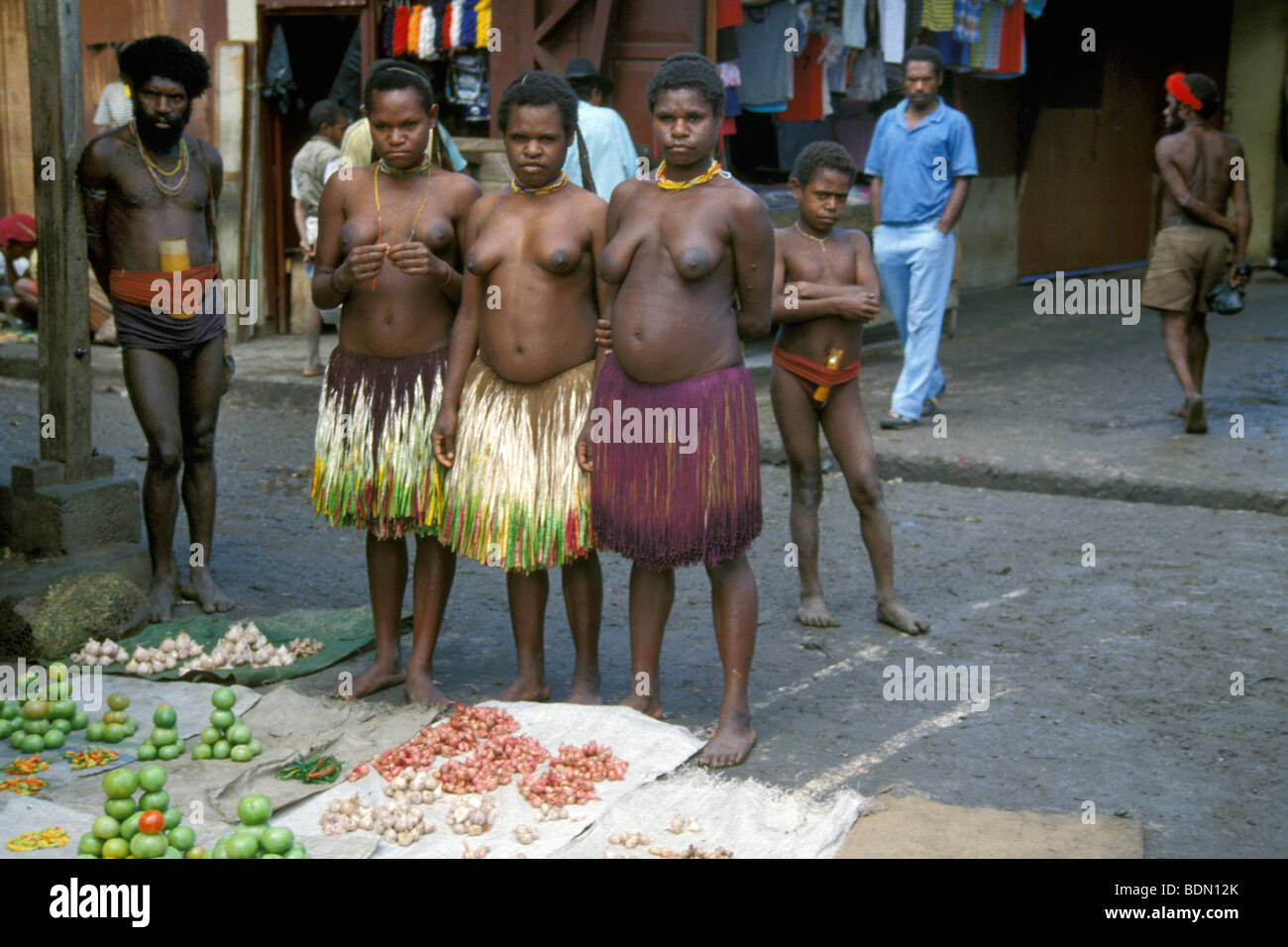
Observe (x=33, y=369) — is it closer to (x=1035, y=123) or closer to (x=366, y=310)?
(x=366, y=310)

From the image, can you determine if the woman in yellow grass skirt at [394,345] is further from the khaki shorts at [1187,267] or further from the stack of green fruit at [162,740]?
the khaki shorts at [1187,267]

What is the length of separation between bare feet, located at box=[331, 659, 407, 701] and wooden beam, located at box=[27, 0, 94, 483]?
63.6 inches

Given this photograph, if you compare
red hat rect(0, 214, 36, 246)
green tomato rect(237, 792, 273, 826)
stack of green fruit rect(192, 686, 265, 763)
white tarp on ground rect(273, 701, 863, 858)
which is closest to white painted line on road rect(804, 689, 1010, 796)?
white tarp on ground rect(273, 701, 863, 858)

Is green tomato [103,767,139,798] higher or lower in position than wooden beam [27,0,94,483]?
lower

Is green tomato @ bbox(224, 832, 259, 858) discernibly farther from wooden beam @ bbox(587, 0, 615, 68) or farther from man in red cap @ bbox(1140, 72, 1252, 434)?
wooden beam @ bbox(587, 0, 615, 68)

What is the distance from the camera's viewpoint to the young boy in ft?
17.2

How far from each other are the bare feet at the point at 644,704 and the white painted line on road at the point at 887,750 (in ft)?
2.01

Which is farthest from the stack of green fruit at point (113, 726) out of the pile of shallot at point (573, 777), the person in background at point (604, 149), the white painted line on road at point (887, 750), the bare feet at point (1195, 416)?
the bare feet at point (1195, 416)

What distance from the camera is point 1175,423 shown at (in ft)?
27.2

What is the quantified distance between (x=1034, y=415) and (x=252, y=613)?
5004 mm

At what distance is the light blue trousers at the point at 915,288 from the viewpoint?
27.1 ft

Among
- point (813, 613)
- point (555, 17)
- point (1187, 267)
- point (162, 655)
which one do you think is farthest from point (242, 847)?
point (555, 17)

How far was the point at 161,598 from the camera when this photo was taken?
18.1 ft

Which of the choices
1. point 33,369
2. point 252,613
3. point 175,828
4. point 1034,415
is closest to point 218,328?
point 252,613
